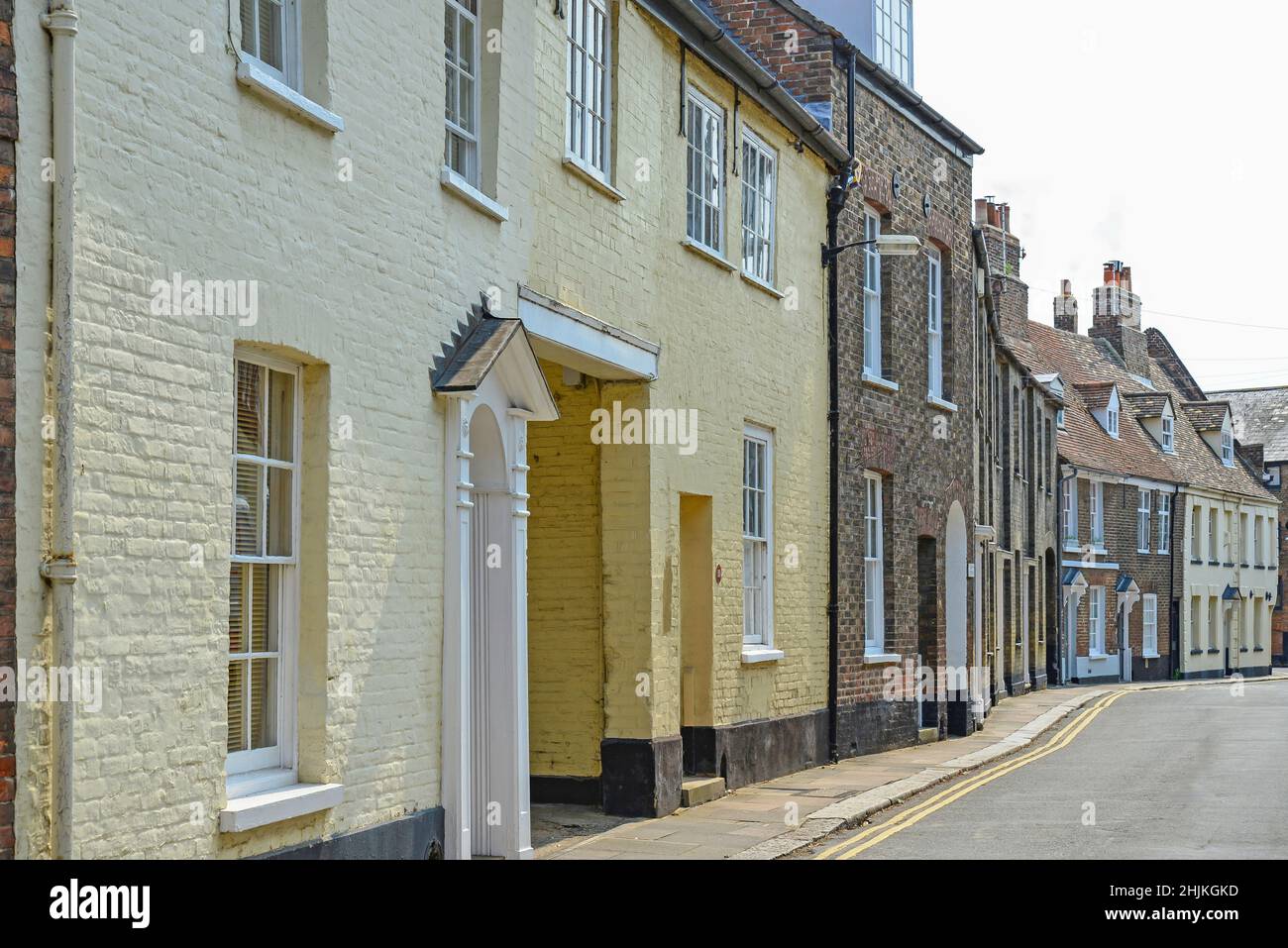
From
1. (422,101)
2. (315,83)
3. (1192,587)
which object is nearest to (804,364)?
(422,101)

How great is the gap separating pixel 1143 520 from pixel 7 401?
49588mm

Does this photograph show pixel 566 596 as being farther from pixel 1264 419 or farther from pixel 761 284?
pixel 1264 419

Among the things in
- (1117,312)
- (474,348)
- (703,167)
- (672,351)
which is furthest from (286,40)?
(1117,312)

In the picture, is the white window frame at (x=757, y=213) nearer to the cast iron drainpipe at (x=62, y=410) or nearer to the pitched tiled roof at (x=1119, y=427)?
the cast iron drainpipe at (x=62, y=410)

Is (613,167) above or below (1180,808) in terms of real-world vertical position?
above

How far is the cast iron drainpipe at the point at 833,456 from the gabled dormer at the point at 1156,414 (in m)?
38.9

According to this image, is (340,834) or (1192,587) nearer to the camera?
(340,834)

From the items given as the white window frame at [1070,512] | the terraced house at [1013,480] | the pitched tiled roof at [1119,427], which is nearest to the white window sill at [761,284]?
the terraced house at [1013,480]

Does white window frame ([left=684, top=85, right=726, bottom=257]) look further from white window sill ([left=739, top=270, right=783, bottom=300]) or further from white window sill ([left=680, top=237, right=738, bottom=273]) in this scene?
white window sill ([left=739, top=270, right=783, bottom=300])

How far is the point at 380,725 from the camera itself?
972 centimetres

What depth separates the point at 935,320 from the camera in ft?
79.0

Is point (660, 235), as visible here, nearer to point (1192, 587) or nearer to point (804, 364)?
point (804, 364)

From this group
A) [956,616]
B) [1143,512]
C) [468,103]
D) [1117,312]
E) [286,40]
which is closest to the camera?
[286,40]

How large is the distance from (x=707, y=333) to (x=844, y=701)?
5833mm
